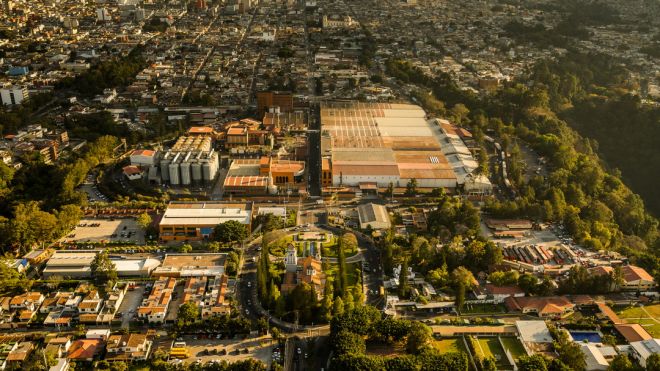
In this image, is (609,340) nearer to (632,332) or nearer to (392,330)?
(632,332)

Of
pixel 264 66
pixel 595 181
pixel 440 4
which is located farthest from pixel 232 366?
pixel 440 4

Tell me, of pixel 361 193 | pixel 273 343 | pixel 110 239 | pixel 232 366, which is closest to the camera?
pixel 232 366

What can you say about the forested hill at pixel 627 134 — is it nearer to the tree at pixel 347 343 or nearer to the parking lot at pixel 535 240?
the parking lot at pixel 535 240

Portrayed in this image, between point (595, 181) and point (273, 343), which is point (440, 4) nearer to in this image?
point (595, 181)

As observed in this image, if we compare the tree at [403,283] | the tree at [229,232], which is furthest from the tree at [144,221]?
the tree at [403,283]

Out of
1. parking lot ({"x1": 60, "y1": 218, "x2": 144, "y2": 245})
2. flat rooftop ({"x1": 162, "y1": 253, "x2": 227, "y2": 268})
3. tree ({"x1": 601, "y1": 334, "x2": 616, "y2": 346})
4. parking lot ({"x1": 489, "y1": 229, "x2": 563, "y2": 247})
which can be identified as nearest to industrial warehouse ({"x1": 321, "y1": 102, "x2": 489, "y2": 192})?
parking lot ({"x1": 489, "y1": 229, "x2": 563, "y2": 247})

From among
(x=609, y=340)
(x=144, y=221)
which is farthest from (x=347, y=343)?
(x=144, y=221)
